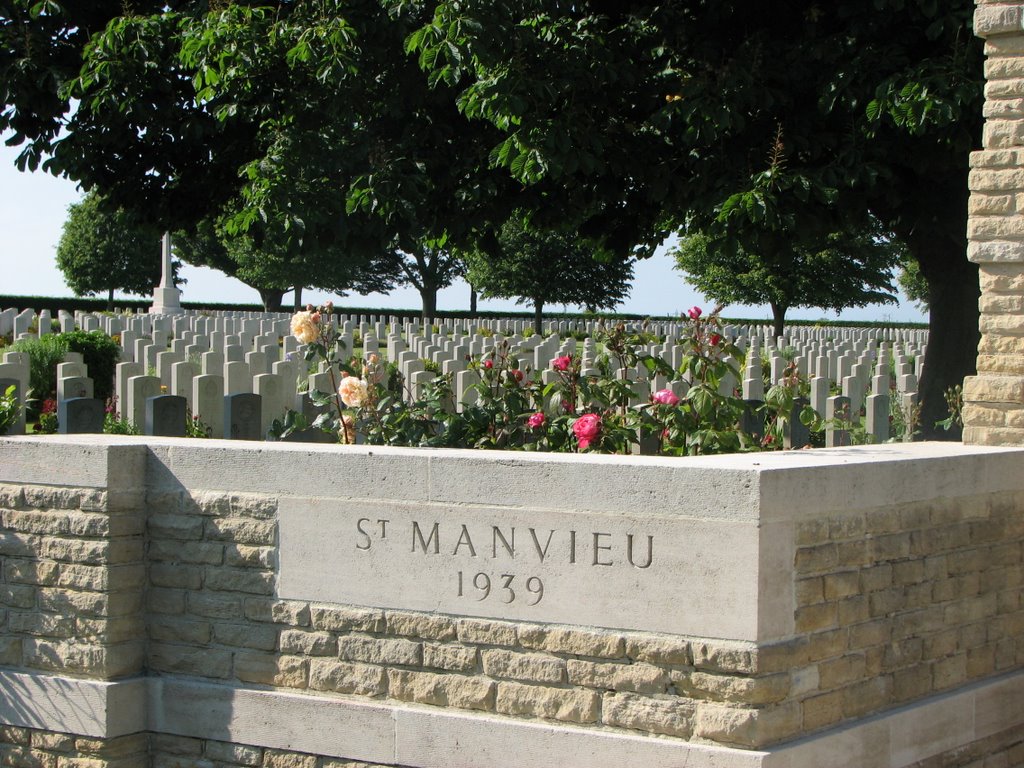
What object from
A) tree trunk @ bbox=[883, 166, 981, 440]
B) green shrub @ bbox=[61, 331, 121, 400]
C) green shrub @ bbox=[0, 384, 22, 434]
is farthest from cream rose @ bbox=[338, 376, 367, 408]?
green shrub @ bbox=[61, 331, 121, 400]

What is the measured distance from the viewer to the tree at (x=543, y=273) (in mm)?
45656

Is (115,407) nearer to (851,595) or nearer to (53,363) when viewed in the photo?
(53,363)

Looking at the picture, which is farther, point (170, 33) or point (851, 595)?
point (170, 33)

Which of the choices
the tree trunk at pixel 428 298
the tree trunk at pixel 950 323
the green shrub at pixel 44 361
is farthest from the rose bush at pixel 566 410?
the tree trunk at pixel 428 298

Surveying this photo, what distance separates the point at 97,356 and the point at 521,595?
11.1 metres

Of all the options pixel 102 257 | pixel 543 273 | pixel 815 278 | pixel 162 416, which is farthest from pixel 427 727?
pixel 102 257

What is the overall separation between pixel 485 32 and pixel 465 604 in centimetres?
529

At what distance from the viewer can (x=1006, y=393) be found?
5.82 meters

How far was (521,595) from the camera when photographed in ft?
14.8

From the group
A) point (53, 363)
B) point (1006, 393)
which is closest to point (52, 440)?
point (1006, 393)

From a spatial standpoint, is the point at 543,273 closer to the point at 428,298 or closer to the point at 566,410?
the point at 428,298

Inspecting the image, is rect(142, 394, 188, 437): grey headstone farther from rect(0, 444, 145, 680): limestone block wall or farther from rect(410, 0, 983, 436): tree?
rect(0, 444, 145, 680): limestone block wall

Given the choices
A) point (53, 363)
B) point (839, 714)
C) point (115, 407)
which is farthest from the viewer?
point (53, 363)

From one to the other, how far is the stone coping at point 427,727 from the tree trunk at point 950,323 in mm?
6187
